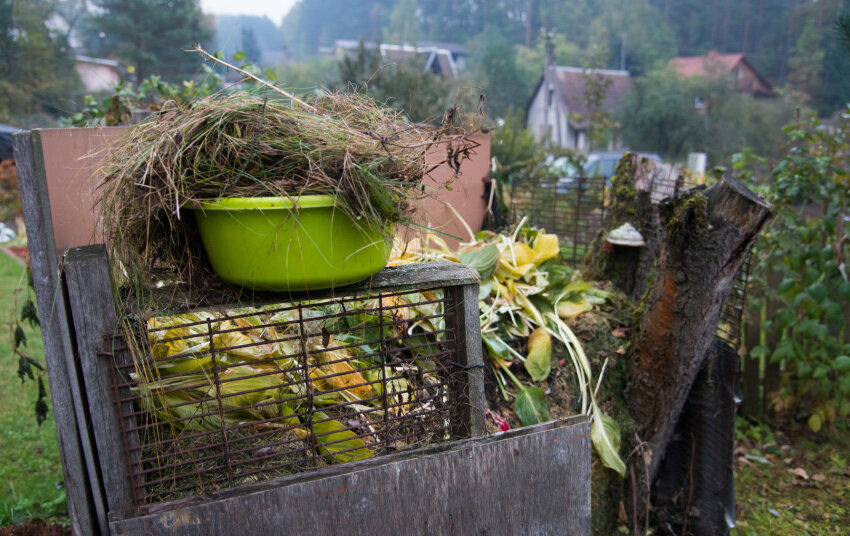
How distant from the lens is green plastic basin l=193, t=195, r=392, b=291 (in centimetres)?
130

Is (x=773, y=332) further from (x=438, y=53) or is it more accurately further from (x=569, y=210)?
(x=438, y=53)

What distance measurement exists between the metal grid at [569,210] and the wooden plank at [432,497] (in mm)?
2998

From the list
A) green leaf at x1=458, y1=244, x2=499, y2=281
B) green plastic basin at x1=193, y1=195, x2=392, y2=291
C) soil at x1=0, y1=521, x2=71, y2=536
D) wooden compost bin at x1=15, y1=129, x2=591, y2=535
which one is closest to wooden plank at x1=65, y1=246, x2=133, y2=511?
wooden compost bin at x1=15, y1=129, x2=591, y2=535

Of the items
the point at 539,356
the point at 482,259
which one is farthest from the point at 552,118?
the point at 539,356

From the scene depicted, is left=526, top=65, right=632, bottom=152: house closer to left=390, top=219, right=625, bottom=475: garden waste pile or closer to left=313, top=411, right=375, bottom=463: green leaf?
left=390, top=219, right=625, bottom=475: garden waste pile

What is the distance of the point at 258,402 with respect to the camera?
1704 millimetres

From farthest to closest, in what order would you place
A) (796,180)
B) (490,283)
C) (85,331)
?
1. (796,180)
2. (490,283)
3. (85,331)

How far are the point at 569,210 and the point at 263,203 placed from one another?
3.91m

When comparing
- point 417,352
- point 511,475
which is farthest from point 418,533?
point 417,352

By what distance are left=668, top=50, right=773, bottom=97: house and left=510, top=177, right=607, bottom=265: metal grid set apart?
29914mm

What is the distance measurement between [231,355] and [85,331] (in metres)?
0.53

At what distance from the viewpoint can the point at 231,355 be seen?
1.87m

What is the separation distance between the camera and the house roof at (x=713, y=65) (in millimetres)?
30234

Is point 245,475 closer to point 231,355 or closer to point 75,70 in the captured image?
point 231,355
